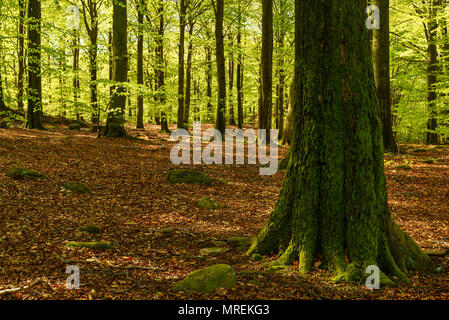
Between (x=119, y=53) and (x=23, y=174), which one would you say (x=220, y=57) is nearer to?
(x=119, y=53)

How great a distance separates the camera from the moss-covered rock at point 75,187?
7117 mm

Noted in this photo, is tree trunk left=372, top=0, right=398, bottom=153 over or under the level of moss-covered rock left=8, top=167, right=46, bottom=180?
over

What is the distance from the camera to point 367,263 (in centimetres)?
349

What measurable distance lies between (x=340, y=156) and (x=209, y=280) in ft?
6.49

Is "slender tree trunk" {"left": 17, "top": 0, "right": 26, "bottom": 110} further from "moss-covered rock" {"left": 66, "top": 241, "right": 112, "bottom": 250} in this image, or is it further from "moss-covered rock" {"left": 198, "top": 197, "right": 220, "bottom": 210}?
"moss-covered rock" {"left": 66, "top": 241, "right": 112, "bottom": 250}

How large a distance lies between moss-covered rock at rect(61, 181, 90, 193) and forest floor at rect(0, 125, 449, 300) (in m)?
0.18

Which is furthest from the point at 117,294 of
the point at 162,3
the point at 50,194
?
the point at 162,3

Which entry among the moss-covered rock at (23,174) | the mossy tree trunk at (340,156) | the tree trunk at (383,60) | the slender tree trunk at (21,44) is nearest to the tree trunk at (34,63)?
the slender tree trunk at (21,44)

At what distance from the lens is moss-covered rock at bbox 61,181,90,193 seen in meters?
7.12

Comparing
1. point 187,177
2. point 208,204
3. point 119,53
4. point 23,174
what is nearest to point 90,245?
point 208,204

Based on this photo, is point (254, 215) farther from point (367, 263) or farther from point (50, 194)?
point (50, 194)

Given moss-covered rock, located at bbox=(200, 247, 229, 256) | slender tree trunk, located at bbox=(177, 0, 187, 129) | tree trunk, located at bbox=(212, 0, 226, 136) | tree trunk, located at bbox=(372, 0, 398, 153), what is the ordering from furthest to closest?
1. slender tree trunk, located at bbox=(177, 0, 187, 129)
2. tree trunk, located at bbox=(212, 0, 226, 136)
3. tree trunk, located at bbox=(372, 0, 398, 153)
4. moss-covered rock, located at bbox=(200, 247, 229, 256)

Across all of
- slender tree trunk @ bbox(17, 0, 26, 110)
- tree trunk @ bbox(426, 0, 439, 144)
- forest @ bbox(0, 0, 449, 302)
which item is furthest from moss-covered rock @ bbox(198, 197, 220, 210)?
tree trunk @ bbox(426, 0, 439, 144)

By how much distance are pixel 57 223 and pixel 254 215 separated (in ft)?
12.0
